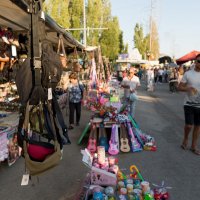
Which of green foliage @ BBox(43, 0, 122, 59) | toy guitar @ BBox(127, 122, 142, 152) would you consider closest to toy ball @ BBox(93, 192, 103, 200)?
toy guitar @ BBox(127, 122, 142, 152)

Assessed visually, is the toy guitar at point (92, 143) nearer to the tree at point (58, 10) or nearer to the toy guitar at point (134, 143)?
the toy guitar at point (134, 143)

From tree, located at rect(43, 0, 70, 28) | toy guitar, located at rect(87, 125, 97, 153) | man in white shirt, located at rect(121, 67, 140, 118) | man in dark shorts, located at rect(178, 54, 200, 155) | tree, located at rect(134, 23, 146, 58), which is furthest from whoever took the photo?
tree, located at rect(134, 23, 146, 58)

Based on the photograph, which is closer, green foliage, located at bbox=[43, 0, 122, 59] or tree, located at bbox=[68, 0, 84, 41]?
green foliage, located at bbox=[43, 0, 122, 59]

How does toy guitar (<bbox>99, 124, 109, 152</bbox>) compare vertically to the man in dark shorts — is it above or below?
below

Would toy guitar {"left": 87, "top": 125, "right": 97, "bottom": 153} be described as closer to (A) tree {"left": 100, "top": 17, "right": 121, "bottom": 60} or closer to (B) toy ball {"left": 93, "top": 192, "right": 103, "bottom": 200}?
(B) toy ball {"left": 93, "top": 192, "right": 103, "bottom": 200}

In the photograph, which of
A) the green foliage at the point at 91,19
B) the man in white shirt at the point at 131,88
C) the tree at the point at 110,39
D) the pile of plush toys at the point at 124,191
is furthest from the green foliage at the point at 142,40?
the pile of plush toys at the point at 124,191

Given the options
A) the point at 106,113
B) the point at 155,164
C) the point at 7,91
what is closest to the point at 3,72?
the point at 7,91

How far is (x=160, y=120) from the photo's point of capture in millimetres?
9367

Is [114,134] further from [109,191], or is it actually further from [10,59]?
[10,59]

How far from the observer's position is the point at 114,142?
576 centimetres

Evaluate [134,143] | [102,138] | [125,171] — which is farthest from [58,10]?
[125,171]

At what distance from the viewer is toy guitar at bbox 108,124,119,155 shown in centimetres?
562

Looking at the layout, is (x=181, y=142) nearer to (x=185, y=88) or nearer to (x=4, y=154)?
(x=185, y=88)

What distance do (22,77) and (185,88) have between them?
4.15 meters
